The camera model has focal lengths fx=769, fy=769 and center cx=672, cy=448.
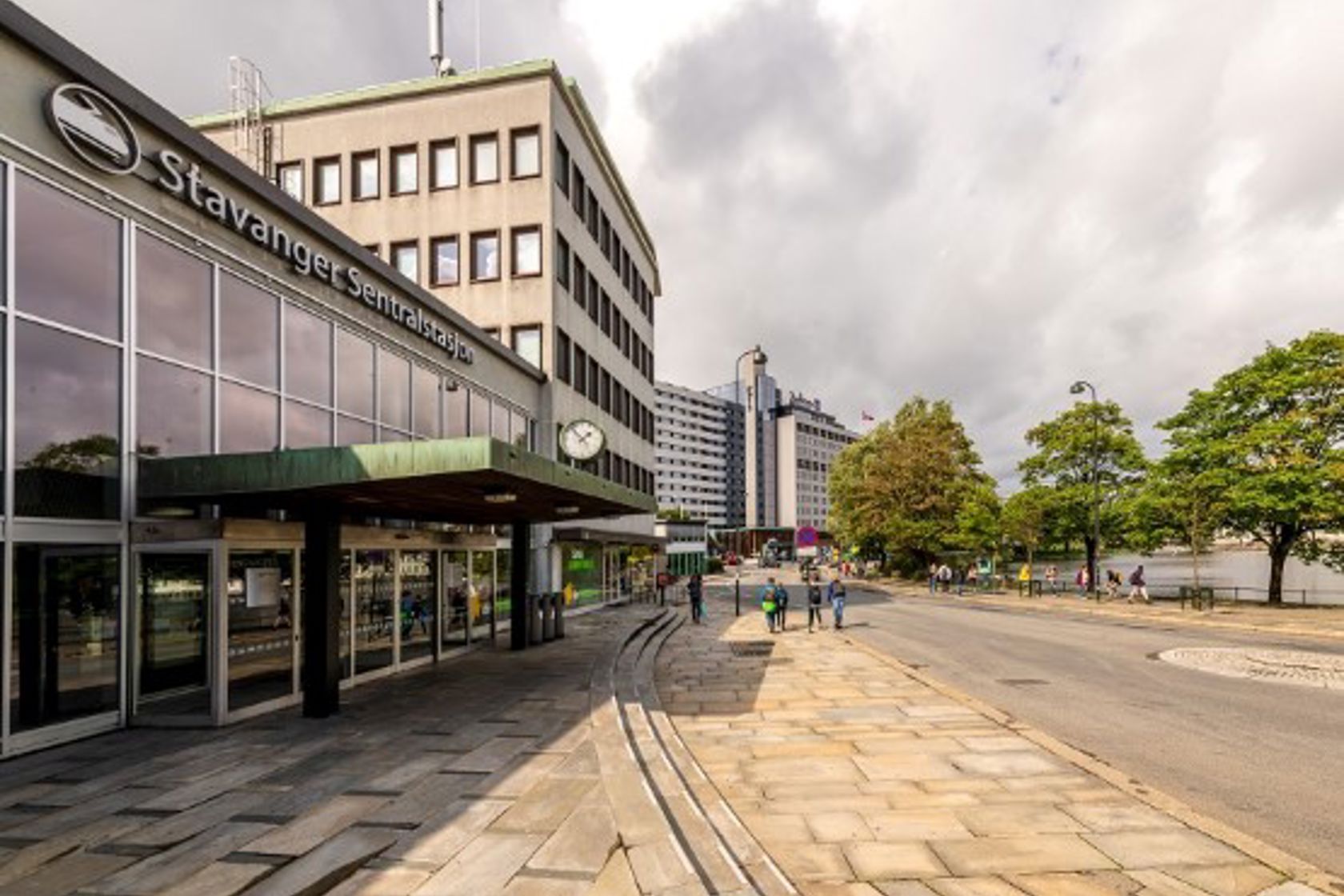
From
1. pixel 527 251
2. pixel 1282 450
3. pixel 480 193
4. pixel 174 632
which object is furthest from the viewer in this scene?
pixel 1282 450

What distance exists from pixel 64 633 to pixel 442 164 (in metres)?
23.4

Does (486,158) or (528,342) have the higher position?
(486,158)

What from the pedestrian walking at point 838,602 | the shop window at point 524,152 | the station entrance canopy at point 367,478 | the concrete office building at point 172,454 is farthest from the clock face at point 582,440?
the station entrance canopy at point 367,478

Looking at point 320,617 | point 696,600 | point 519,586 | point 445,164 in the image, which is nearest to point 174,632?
point 320,617

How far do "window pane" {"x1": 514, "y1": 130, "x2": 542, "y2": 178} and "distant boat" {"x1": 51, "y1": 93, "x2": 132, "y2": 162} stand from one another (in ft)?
60.7

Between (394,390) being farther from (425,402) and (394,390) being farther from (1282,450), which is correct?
(1282,450)

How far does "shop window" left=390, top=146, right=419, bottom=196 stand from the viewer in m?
29.3

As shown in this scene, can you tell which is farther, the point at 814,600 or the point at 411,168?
the point at 411,168

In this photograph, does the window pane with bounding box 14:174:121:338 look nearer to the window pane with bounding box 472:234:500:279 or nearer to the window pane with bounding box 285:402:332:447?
the window pane with bounding box 285:402:332:447

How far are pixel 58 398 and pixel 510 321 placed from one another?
18.7 metres

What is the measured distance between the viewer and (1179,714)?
11.8 meters

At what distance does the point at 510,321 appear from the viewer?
28.3 m

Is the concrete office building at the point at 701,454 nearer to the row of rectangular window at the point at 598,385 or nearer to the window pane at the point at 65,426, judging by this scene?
the row of rectangular window at the point at 598,385

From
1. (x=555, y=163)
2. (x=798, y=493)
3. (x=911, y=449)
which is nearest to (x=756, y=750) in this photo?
(x=555, y=163)
